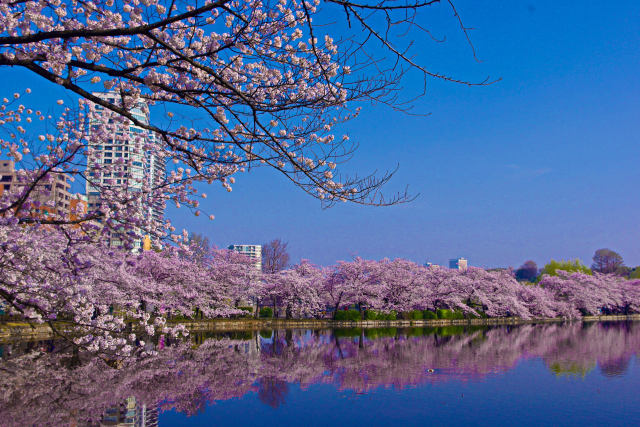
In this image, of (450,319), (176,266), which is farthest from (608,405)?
(450,319)

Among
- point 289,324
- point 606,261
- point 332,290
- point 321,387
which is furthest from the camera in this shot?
point 606,261

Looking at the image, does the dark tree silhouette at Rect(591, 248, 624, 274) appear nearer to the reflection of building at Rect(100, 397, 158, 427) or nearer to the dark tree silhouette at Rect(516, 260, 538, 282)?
the dark tree silhouette at Rect(516, 260, 538, 282)

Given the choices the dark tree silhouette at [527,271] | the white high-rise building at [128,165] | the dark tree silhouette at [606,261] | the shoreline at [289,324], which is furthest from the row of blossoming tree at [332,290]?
the dark tree silhouette at [527,271]

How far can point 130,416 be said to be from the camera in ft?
34.1

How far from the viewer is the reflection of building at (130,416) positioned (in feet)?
32.9

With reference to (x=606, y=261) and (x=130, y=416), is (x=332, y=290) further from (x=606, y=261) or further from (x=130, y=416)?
(x=606, y=261)

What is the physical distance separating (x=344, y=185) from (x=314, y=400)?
8.77 meters

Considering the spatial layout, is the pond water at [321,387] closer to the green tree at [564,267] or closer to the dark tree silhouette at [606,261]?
the green tree at [564,267]

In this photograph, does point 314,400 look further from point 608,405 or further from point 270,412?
point 608,405

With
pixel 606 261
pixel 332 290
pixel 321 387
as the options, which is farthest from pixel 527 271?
pixel 321 387

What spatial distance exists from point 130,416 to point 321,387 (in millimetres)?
5218

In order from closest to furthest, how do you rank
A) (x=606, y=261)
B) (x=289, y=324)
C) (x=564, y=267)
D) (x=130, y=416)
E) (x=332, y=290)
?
(x=130, y=416) < (x=289, y=324) < (x=332, y=290) < (x=564, y=267) < (x=606, y=261)

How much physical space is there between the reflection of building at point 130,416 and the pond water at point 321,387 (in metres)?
0.02

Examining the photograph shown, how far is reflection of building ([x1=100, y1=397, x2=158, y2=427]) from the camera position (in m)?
10.0
